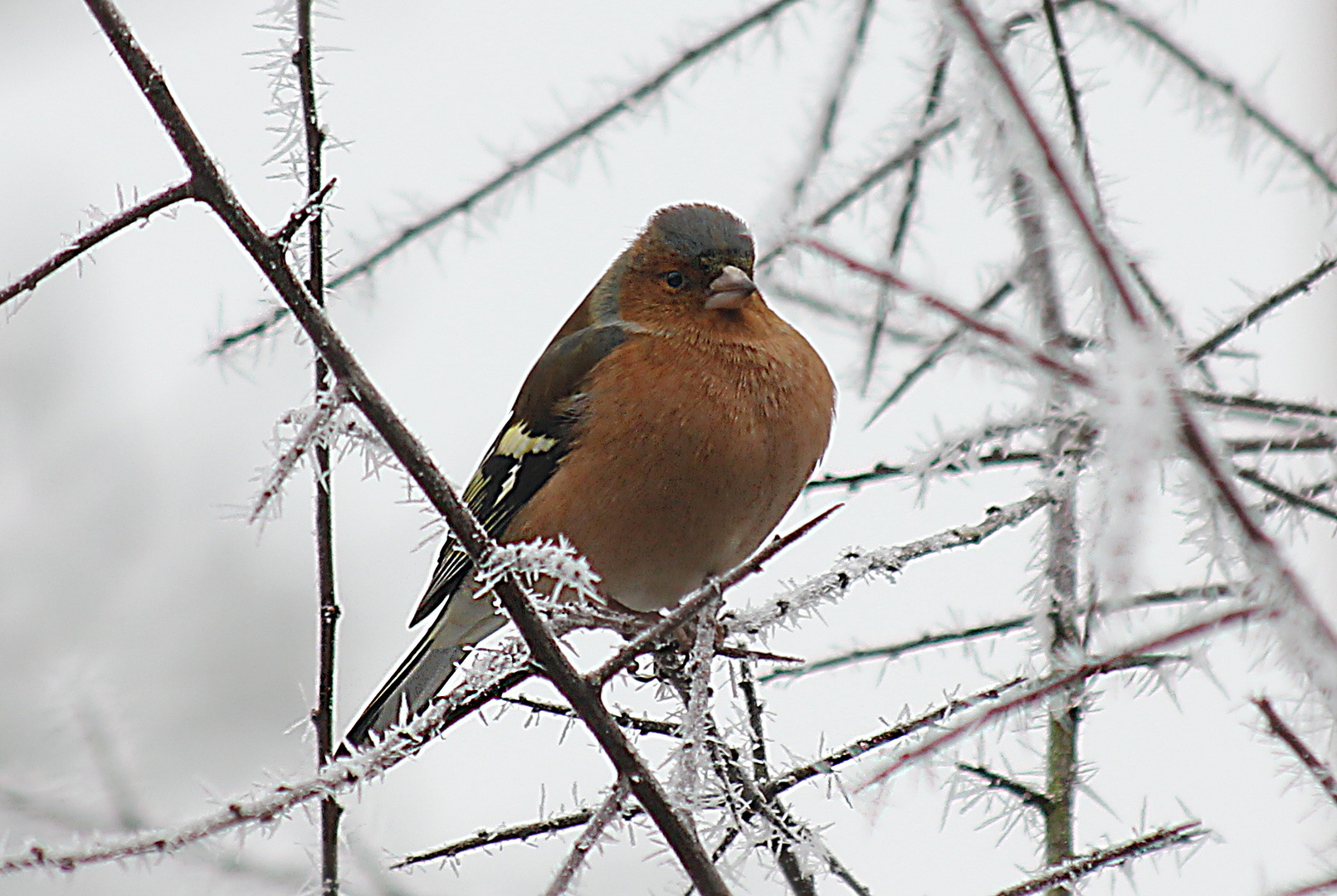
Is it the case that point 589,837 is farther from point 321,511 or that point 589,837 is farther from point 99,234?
point 99,234

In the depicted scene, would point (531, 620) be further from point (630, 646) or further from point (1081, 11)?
point (1081, 11)

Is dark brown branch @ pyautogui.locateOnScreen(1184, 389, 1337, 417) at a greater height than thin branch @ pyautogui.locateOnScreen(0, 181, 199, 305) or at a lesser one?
lesser

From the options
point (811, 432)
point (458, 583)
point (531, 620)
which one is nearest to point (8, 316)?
point (531, 620)

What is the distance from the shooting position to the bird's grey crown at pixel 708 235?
3.91m

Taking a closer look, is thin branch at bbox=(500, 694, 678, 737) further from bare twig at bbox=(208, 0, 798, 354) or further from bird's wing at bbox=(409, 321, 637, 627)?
bird's wing at bbox=(409, 321, 637, 627)

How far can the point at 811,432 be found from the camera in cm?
356

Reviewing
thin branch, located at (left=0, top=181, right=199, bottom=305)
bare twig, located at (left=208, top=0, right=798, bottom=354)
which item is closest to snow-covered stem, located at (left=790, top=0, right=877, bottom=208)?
bare twig, located at (left=208, top=0, right=798, bottom=354)

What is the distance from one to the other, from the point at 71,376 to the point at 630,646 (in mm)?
6861

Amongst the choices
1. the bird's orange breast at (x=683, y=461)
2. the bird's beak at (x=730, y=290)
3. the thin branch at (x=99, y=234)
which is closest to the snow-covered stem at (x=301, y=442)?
the thin branch at (x=99, y=234)

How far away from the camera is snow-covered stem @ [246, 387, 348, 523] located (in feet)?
4.47

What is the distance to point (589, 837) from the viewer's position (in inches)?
62.5

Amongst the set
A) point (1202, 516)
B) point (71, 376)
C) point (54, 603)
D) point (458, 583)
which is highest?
point (71, 376)

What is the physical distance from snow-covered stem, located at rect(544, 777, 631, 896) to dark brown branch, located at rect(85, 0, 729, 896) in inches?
1.4

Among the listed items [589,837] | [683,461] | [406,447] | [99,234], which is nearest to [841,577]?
[589,837]
